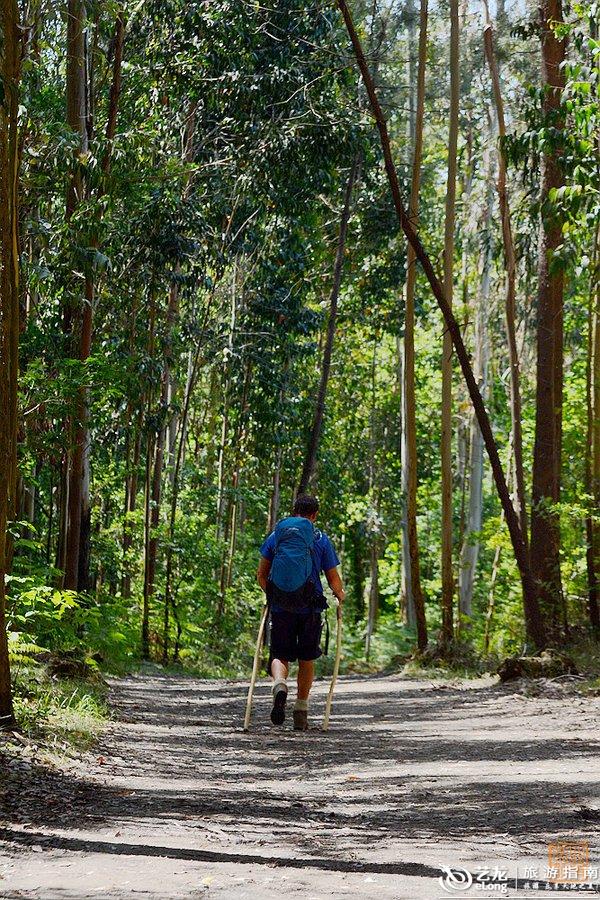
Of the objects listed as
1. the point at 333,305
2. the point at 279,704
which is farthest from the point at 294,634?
Result: the point at 333,305

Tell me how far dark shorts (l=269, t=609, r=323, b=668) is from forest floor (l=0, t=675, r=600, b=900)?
2.18 ft

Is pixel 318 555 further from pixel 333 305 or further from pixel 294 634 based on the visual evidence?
pixel 333 305

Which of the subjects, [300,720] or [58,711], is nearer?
[58,711]

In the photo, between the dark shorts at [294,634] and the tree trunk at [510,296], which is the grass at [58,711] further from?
the tree trunk at [510,296]

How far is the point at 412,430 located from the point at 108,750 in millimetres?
11294

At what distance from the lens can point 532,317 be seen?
82.1ft

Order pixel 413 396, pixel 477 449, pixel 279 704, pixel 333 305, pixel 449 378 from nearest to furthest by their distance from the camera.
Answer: pixel 279 704, pixel 413 396, pixel 449 378, pixel 333 305, pixel 477 449

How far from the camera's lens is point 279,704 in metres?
8.70

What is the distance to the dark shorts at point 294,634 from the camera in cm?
901

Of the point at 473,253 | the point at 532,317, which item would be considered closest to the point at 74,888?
the point at 532,317

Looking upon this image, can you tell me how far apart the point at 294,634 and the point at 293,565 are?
59cm

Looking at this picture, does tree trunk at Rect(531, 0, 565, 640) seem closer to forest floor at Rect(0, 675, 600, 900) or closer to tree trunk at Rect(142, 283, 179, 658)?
forest floor at Rect(0, 675, 600, 900)

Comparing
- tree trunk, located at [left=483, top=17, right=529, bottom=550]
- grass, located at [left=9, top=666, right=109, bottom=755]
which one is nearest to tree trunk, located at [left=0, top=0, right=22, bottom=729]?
grass, located at [left=9, top=666, right=109, bottom=755]

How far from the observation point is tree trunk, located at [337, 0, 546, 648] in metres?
13.4
